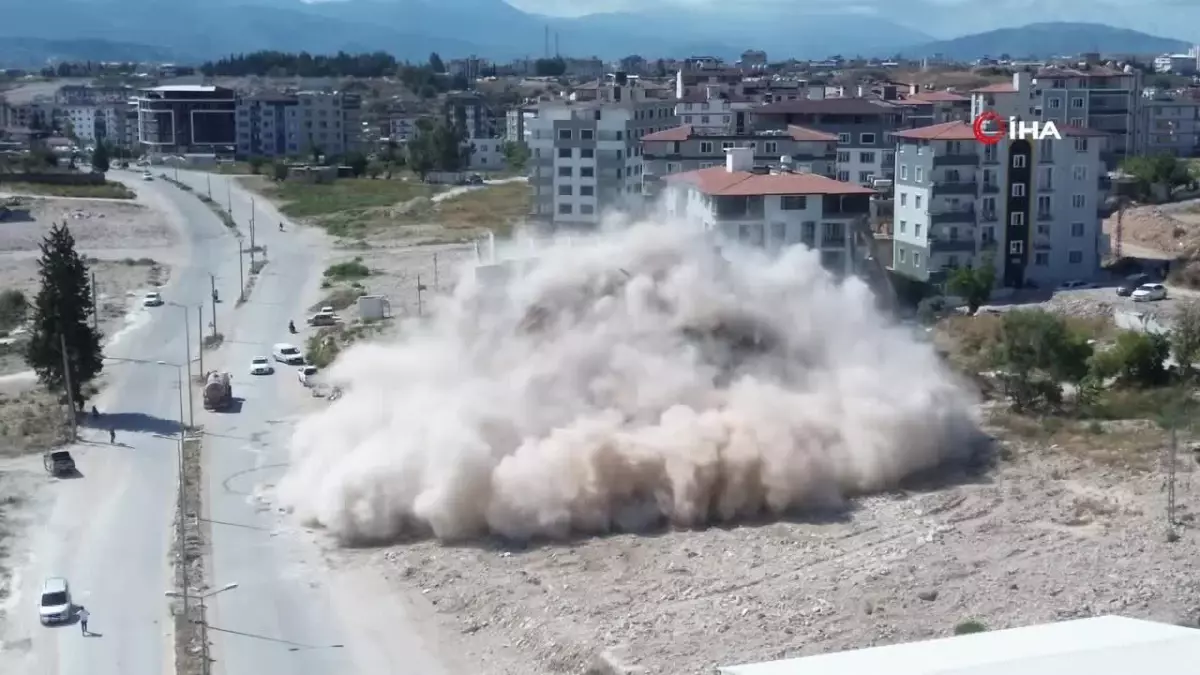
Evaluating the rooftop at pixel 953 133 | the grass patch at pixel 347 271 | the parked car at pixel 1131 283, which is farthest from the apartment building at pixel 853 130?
the grass patch at pixel 347 271

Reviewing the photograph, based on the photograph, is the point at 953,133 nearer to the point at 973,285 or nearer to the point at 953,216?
the point at 953,216

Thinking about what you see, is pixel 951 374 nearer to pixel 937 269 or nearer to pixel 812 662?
pixel 937 269

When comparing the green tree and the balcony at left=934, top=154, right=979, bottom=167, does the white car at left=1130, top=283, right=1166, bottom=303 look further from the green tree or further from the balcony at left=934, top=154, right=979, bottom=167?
the green tree

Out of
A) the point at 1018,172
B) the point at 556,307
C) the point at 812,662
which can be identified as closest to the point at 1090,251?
the point at 1018,172

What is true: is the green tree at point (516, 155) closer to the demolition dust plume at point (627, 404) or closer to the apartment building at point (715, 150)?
the apartment building at point (715, 150)

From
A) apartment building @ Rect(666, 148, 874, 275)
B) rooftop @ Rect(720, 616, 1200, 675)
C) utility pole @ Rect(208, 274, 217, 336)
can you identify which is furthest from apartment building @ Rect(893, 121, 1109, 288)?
rooftop @ Rect(720, 616, 1200, 675)

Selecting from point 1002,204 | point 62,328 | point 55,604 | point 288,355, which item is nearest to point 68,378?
point 62,328
